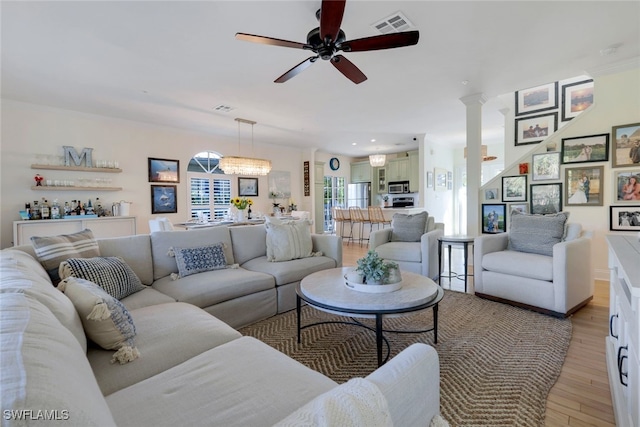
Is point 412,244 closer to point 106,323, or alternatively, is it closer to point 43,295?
point 106,323

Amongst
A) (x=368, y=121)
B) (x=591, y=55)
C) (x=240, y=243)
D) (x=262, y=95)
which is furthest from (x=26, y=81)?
(x=591, y=55)

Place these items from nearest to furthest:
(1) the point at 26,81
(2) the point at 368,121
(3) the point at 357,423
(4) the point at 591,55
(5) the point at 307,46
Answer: (3) the point at 357,423, (5) the point at 307,46, (4) the point at 591,55, (1) the point at 26,81, (2) the point at 368,121

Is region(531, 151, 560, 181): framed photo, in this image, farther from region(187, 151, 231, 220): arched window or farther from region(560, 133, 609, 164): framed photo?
region(187, 151, 231, 220): arched window

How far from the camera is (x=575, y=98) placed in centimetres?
473

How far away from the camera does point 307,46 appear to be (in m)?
2.29

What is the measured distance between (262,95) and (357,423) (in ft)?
13.9

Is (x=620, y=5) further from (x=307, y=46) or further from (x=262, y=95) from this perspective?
(x=262, y=95)

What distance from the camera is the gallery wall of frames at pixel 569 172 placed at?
3570 millimetres

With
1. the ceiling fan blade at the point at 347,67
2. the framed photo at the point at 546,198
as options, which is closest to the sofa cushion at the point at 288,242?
the ceiling fan blade at the point at 347,67

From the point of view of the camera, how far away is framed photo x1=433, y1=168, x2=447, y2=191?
7.75 metres

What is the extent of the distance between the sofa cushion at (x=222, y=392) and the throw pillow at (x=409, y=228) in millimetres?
3170

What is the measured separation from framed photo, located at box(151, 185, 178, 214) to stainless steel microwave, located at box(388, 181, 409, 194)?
6130mm

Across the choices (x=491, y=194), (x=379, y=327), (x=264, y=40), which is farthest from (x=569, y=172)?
(x=264, y=40)

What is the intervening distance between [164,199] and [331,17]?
516 cm
